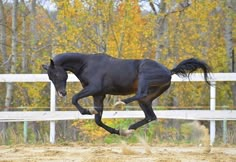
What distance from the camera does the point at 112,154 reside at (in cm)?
816

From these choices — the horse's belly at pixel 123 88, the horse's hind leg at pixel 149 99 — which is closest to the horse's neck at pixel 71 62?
the horse's belly at pixel 123 88

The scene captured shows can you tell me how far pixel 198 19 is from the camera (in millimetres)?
17000

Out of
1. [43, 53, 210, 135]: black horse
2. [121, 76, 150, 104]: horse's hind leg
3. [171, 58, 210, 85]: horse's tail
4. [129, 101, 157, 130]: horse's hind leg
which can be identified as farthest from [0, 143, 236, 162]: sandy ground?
[171, 58, 210, 85]: horse's tail

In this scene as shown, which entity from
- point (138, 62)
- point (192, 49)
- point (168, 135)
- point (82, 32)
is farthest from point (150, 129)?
point (192, 49)

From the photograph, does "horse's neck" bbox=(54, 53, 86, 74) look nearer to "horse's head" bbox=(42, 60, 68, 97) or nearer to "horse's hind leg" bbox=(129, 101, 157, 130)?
"horse's head" bbox=(42, 60, 68, 97)

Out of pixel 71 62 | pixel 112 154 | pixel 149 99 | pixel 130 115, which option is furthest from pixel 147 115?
pixel 130 115

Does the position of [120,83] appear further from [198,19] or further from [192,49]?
[192,49]

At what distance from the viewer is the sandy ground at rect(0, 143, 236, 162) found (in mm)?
7398

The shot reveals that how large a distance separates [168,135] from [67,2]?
16.9ft

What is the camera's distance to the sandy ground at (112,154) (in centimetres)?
740

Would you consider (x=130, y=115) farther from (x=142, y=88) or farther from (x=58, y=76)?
(x=58, y=76)

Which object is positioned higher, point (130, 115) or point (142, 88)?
point (142, 88)

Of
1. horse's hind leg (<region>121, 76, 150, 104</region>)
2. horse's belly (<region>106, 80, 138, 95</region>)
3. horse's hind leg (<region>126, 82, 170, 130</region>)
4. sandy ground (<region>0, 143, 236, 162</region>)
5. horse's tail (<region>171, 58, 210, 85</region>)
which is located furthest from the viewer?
horse's tail (<region>171, 58, 210, 85</region>)

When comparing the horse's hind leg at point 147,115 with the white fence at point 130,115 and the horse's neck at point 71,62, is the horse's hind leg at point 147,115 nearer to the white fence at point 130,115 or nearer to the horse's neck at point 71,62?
the horse's neck at point 71,62
